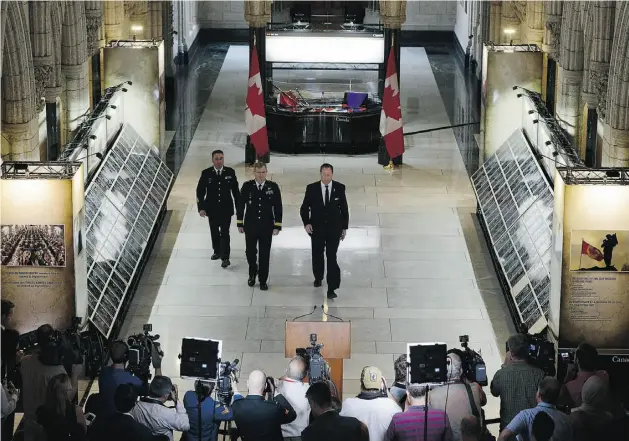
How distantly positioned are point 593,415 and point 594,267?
355 cm

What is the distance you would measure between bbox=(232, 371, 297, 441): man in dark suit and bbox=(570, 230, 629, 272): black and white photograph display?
4238 mm

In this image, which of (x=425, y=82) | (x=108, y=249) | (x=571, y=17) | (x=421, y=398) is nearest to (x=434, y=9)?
(x=425, y=82)

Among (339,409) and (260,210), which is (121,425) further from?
(260,210)

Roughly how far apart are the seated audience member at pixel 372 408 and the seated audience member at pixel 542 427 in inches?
48.9

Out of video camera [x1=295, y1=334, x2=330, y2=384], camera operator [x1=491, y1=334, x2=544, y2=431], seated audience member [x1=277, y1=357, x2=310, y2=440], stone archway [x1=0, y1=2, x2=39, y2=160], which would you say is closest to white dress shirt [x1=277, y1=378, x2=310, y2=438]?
seated audience member [x1=277, y1=357, x2=310, y2=440]

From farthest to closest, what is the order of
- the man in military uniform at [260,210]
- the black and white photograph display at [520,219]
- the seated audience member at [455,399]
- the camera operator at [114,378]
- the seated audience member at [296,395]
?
the man in military uniform at [260,210] < the black and white photograph display at [520,219] < the camera operator at [114,378] < the seated audience member at [296,395] < the seated audience member at [455,399]

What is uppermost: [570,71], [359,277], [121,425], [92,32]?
[92,32]

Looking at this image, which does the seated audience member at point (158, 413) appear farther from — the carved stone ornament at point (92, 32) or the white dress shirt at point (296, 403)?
the carved stone ornament at point (92, 32)

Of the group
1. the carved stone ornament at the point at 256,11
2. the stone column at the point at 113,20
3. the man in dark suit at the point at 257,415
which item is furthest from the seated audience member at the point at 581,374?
the stone column at the point at 113,20

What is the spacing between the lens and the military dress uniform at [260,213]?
1645 cm

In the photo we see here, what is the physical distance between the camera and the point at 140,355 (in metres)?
12.3

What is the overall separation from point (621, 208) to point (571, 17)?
775cm

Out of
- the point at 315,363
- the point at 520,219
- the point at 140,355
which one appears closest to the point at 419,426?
the point at 315,363

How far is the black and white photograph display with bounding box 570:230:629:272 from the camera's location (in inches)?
531
